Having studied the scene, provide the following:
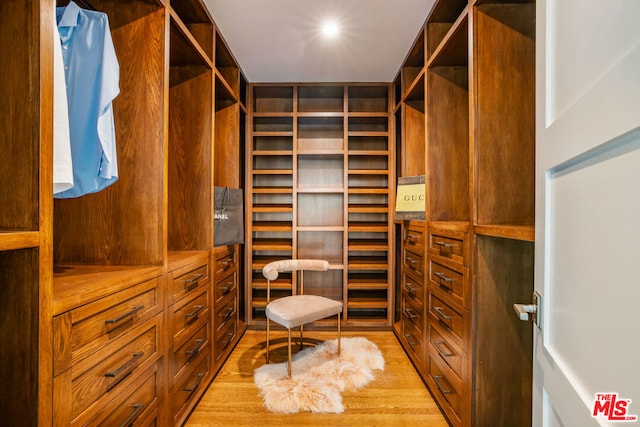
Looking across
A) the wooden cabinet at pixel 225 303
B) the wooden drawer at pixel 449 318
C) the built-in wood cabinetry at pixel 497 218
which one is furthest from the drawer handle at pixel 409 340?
the wooden cabinet at pixel 225 303

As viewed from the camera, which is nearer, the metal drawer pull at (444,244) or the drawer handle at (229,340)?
the metal drawer pull at (444,244)

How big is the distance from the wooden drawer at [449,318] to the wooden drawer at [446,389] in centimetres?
23

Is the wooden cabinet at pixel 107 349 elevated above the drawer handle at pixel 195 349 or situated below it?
above

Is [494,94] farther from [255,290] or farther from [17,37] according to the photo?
[255,290]

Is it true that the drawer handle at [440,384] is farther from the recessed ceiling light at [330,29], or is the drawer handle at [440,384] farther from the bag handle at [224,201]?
the recessed ceiling light at [330,29]

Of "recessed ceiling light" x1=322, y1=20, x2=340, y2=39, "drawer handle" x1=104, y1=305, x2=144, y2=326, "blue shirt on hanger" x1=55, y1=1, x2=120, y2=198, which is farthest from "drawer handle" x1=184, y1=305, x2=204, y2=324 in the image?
"recessed ceiling light" x1=322, y1=20, x2=340, y2=39

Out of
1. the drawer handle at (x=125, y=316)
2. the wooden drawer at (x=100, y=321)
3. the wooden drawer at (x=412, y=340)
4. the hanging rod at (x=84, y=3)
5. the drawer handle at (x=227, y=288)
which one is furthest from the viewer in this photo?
the drawer handle at (x=227, y=288)

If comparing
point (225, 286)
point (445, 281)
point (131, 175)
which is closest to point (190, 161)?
point (131, 175)

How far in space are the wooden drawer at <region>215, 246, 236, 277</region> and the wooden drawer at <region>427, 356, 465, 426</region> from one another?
1.59 m

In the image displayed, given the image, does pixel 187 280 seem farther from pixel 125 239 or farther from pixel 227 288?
pixel 227 288

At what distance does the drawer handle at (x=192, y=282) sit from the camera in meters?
1.81

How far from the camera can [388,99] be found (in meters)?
3.34

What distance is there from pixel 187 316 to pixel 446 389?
1.54 metres

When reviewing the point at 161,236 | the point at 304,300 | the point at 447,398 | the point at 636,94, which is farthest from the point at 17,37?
the point at 447,398
